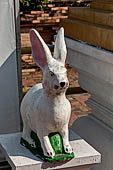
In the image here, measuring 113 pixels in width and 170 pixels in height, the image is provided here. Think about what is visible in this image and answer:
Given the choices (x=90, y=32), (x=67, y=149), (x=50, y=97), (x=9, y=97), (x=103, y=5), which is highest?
(x=103, y=5)

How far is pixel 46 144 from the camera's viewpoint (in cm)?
142

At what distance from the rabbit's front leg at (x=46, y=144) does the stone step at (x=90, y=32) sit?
1.74 feet

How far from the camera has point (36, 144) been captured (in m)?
1.50

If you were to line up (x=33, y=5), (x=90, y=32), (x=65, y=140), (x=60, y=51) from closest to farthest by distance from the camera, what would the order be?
(x=60, y=51)
(x=65, y=140)
(x=90, y=32)
(x=33, y=5)

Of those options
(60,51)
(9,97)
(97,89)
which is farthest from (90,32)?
(9,97)

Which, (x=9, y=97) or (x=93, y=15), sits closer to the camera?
(x=93, y=15)

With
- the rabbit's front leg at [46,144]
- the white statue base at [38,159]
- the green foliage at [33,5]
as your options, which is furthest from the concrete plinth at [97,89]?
the green foliage at [33,5]

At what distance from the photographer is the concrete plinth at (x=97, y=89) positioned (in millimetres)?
1735

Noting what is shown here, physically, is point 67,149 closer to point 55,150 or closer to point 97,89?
point 55,150

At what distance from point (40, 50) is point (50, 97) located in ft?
0.60

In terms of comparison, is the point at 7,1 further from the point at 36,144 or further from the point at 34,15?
the point at 34,15

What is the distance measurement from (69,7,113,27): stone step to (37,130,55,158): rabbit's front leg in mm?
656

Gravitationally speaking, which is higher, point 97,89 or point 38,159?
point 97,89

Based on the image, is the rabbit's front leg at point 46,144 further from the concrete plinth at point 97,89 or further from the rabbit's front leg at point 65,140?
the concrete plinth at point 97,89
